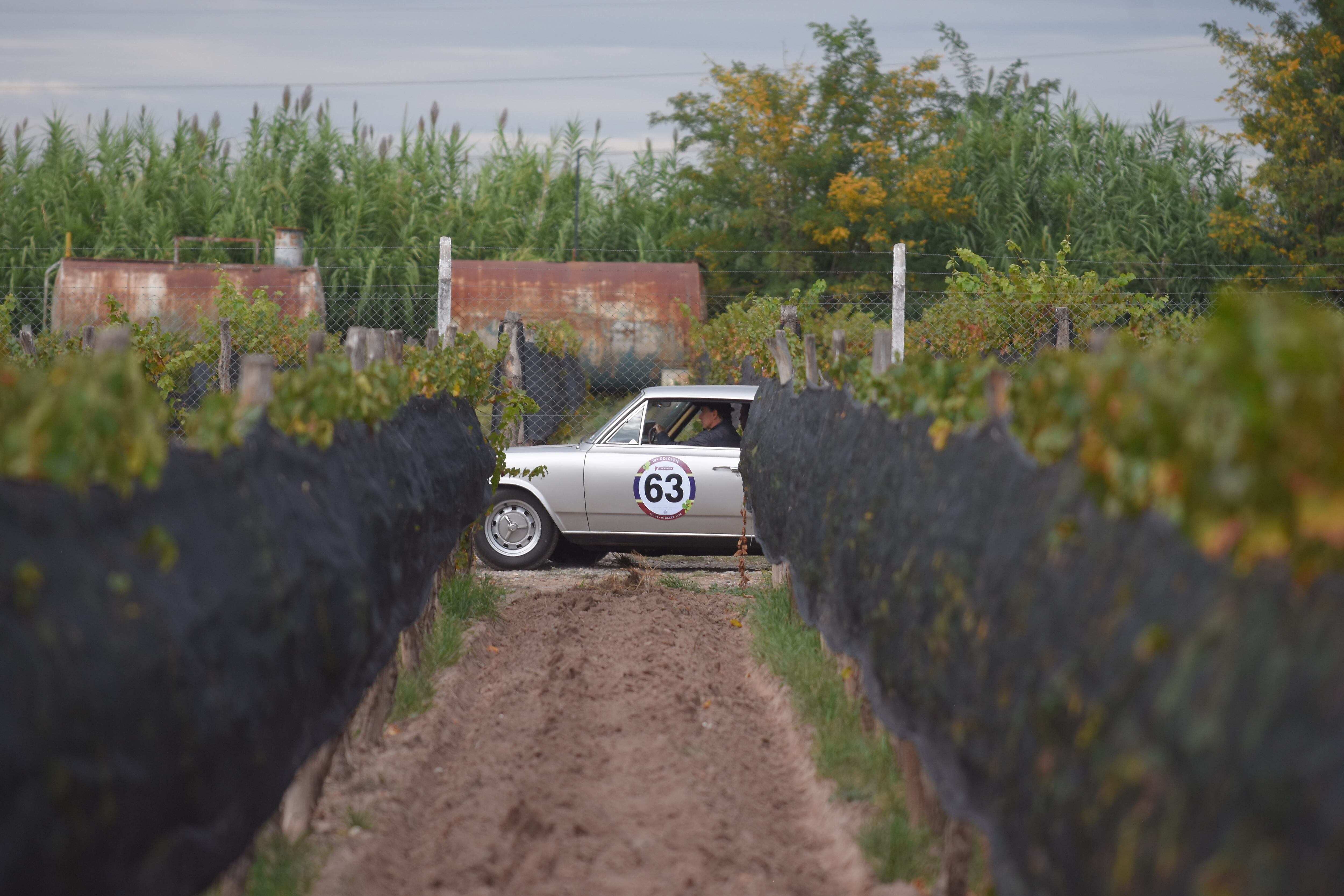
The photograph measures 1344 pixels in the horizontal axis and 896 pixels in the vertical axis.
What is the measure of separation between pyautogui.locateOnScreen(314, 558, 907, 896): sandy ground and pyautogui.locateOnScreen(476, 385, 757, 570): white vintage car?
1.71 meters

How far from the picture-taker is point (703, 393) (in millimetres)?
9570

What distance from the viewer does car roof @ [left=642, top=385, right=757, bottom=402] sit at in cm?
952

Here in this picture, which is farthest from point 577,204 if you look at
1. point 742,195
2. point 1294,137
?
point 1294,137

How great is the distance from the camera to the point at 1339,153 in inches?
868

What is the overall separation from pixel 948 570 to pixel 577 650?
173 inches

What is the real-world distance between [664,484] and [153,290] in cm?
1020

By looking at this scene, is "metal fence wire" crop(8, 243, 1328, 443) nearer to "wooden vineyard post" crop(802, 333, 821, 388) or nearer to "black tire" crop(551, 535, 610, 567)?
"black tire" crop(551, 535, 610, 567)

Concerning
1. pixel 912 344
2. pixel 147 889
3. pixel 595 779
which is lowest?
pixel 595 779

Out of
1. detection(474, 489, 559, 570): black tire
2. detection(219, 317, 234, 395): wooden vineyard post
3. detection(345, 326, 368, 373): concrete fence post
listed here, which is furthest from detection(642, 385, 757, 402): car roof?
detection(219, 317, 234, 395): wooden vineyard post

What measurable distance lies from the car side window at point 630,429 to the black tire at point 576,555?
1261 mm

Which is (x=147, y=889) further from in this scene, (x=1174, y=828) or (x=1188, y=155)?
(x=1188, y=155)

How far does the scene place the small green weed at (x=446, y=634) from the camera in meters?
6.05

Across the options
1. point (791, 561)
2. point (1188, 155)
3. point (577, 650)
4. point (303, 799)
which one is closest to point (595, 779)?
point (303, 799)

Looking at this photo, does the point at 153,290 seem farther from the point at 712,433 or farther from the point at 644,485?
the point at 712,433
